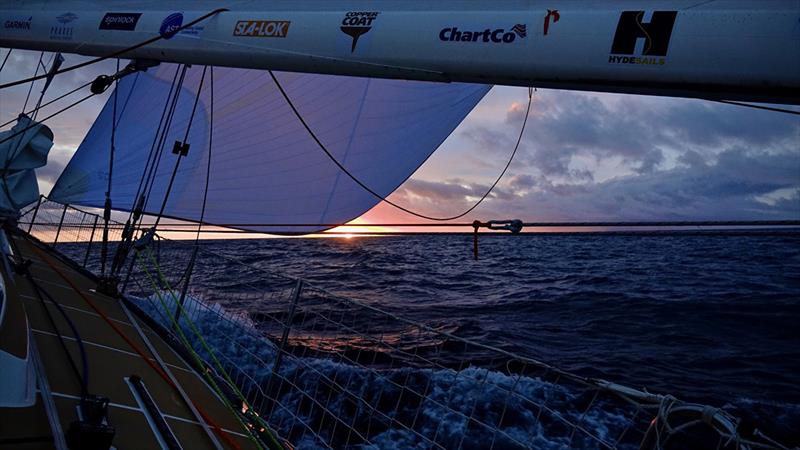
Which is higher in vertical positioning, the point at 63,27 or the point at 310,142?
the point at 63,27

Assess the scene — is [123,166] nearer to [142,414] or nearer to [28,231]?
[28,231]

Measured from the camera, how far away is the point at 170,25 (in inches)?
95.3

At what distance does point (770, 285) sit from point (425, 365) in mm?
10318

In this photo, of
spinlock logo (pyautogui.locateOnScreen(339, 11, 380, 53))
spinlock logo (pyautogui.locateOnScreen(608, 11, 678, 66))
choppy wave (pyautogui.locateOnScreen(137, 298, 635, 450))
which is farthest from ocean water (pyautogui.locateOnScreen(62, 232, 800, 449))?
spinlock logo (pyautogui.locateOnScreen(339, 11, 380, 53))

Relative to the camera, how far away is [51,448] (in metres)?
1.51

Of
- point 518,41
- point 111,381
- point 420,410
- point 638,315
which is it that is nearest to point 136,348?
point 111,381

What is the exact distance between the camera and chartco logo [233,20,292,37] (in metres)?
2.05

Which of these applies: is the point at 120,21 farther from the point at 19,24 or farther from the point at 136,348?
the point at 136,348

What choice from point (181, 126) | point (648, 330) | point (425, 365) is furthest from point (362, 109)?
point (648, 330)

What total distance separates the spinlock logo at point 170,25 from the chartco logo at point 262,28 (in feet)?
1.42

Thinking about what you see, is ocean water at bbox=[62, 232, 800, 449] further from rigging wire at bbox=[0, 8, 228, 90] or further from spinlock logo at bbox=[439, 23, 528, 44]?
rigging wire at bbox=[0, 8, 228, 90]

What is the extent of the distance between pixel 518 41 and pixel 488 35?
108 millimetres

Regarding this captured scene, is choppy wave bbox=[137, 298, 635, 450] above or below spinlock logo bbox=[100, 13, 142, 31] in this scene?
below

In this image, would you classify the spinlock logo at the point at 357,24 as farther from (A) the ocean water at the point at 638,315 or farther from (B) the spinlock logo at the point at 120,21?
(A) the ocean water at the point at 638,315
